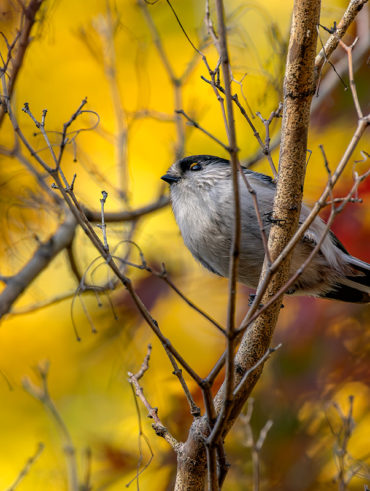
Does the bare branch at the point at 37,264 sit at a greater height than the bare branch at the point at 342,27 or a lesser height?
lesser

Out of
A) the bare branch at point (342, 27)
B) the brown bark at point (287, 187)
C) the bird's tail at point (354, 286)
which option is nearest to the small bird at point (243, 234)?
the bird's tail at point (354, 286)

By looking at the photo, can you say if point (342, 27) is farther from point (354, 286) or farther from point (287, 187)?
point (354, 286)

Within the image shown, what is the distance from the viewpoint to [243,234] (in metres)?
2.63

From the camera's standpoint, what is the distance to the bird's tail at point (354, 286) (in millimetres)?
2912

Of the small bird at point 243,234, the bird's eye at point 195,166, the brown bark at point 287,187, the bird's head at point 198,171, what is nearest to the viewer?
the brown bark at point 287,187

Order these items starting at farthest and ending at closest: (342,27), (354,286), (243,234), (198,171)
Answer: (354,286)
(198,171)
(243,234)
(342,27)

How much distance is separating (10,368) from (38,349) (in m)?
0.20

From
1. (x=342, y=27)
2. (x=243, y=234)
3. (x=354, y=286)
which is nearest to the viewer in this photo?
(x=342, y=27)

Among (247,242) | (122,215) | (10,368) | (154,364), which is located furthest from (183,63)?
(10,368)

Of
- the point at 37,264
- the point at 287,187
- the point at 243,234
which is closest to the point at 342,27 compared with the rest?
the point at 287,187

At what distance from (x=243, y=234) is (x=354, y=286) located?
2.30ft

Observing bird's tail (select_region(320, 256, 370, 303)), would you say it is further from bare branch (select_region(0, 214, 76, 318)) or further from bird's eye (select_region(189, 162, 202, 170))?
bare branch (select_region(0, 214, 76, 318))

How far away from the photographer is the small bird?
2598 mm

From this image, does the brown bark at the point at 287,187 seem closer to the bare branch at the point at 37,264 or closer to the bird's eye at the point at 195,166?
the bird's eye at the point at 195,166
